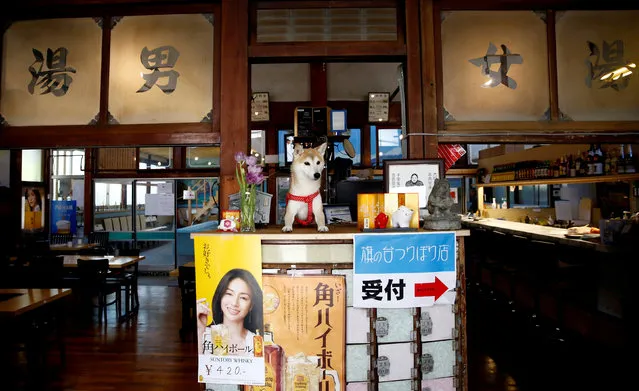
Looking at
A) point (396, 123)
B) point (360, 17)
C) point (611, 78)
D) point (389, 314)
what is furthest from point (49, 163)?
point (611, 78)

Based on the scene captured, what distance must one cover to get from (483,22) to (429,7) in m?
0.53

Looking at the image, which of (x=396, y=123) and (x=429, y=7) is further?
(x=396, y=123)

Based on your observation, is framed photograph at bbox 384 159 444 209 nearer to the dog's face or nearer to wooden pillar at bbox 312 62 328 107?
the dog's face

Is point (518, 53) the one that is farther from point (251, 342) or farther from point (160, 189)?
point (160, 189)

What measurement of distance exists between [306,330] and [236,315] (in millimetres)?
508

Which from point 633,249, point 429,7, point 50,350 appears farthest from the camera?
point 50,350

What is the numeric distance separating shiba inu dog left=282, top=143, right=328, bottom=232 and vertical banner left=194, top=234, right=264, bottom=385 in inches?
17.0

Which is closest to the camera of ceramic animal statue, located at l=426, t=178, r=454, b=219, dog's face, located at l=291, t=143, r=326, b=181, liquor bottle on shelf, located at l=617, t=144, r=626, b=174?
ceramic animal statue, located at l=426, t=178, r=454, b=219

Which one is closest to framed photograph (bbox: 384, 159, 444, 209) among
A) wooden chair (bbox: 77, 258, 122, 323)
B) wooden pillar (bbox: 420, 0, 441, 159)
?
wooden pillar (bbox: 420, 0, 441, 159)

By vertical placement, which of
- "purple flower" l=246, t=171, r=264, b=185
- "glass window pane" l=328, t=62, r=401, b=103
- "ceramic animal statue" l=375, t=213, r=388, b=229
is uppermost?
"glass window pane" l=328, t=62, r=401, b=103

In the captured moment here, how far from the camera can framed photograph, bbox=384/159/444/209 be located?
10.0 ft

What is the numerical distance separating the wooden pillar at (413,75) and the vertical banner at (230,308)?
5.57 feet

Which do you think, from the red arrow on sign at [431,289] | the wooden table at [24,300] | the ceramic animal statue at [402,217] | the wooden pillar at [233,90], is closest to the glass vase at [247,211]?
the wooden pillar at [233,90]

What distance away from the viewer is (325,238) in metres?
2.50
